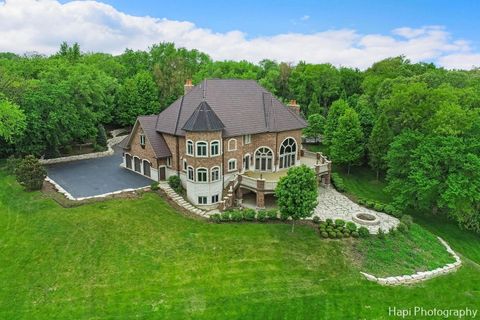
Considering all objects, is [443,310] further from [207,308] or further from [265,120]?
[265,120]

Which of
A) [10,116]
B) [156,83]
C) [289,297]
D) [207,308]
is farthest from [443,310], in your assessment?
[156,83]

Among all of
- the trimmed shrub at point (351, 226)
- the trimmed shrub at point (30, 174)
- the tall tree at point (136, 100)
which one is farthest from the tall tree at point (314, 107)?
the trimmed shrub at point (30, 174)

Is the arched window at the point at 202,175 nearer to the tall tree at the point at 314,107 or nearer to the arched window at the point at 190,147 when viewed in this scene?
the arched window at the point at 190,147

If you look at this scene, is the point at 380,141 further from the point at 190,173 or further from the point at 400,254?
the point at 190,173

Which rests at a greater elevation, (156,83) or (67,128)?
(156,83)

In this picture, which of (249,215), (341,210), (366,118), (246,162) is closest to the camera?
(249,215)

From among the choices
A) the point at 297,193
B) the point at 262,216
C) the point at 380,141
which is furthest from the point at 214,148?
the point at 380,141

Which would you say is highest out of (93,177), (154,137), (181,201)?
(154,137)
